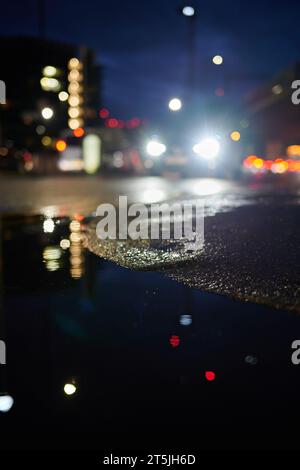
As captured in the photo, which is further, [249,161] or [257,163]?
[249,161]

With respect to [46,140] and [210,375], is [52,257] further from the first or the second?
[46,140]

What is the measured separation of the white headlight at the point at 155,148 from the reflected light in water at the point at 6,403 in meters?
35.2

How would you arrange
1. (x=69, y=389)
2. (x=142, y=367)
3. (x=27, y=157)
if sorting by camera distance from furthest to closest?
(x=27, y=157)
(x=142, y=367)
(x=69, y=389)

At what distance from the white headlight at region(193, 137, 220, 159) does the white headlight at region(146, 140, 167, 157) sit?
8.02ft

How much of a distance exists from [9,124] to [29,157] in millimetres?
21316

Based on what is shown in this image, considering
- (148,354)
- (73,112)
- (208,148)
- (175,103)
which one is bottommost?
(148,354)

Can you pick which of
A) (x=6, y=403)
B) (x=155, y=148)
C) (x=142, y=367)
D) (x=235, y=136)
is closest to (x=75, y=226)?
(x=142, y=367)

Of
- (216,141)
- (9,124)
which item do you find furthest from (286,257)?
(9,124)

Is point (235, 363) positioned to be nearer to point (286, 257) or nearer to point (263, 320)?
point (263, 320)

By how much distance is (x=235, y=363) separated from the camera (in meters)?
3.73

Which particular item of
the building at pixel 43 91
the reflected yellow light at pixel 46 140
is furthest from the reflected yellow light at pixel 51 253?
the reflected yellow light at pixel 46 140

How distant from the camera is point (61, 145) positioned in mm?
44031

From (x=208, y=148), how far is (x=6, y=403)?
33885 millimetres
